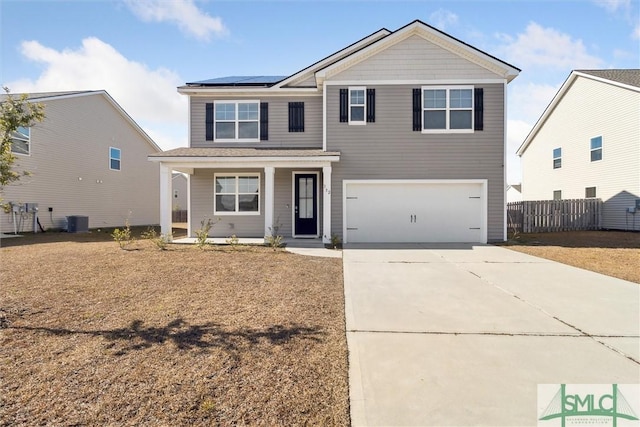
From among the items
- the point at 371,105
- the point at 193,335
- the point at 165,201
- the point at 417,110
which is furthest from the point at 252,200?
the point at 193,335

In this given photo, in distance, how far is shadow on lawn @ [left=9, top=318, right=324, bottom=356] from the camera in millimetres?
3477

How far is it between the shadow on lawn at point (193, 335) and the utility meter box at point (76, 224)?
14257 millimetres

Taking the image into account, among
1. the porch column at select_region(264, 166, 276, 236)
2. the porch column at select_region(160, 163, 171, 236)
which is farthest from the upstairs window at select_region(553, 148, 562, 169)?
the porch column at select_region(160, 163, 171, 236)

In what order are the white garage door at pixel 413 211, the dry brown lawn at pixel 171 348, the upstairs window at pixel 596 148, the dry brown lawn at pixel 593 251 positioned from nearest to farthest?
the dry brown lawn at pixel 171 348 → the dry brown lawn at pixel 593 251 → the white garage door at pixel 413 211 → the upstairs window at pixel 596 148

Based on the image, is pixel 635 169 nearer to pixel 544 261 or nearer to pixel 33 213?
pixel 544 261

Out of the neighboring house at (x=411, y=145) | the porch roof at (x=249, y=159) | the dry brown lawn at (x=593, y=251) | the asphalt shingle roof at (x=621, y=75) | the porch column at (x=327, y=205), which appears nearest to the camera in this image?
the dry brown lawn at (x=593, y=251)

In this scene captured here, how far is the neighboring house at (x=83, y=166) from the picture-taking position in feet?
47.8

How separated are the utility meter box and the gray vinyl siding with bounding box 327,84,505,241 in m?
12.8

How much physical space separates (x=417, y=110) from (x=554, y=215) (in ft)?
30.9

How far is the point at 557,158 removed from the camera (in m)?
19.6

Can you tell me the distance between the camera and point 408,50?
38.4 feet

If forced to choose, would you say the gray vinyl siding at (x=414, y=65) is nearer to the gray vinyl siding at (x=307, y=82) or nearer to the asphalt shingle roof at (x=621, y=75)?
the gray vinyl siding at (x=307, y=82)

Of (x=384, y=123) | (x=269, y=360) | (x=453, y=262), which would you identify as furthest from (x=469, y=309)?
(x=384, y=123)

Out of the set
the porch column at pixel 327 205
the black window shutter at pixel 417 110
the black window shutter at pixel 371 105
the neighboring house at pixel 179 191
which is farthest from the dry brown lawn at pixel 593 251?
the neighboring house at pixel 179 191
